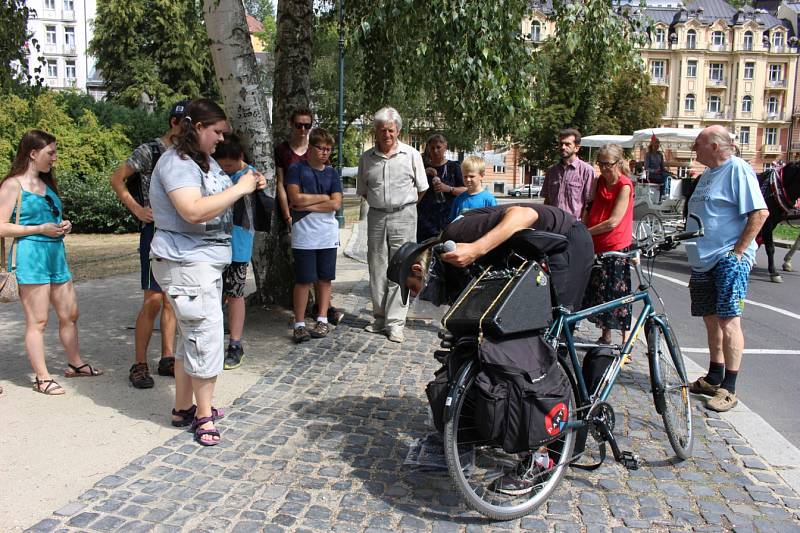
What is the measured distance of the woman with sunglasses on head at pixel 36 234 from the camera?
466cm

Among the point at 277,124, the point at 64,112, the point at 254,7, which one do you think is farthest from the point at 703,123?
the point at 277,124

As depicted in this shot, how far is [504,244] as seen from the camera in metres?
3.37

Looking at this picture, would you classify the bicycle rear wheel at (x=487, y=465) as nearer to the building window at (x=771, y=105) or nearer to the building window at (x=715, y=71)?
the building window at (x=715, y=71)

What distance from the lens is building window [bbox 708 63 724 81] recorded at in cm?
7781

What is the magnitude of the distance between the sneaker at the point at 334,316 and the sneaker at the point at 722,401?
3.73m

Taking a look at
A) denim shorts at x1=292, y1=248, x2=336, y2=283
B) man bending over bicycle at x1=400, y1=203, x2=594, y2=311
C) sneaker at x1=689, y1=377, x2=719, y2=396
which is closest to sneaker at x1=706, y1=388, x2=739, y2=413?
sneaker at x1=689, y1=377, x2=719, y2=396

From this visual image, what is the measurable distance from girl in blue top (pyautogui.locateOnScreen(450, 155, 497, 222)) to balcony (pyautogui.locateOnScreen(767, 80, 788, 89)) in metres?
83.6

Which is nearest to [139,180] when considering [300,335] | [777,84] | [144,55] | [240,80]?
[240,80]

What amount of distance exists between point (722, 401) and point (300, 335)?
3.59m

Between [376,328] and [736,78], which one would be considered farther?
[736,78]

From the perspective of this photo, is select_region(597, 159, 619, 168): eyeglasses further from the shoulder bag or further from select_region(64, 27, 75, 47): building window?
select_region(64, 27, 75, 47): building window

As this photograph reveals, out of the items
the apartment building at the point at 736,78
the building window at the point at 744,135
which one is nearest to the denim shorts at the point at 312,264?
the apartment building at the point at 736,78

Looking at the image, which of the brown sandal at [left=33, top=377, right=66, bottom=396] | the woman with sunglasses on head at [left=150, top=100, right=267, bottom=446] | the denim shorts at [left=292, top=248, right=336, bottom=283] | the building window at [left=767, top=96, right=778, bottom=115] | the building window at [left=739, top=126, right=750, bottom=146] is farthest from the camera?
the building window at [left=767, top=96, right=778, bottom=115]

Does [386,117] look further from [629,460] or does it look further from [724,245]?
[629,460]
